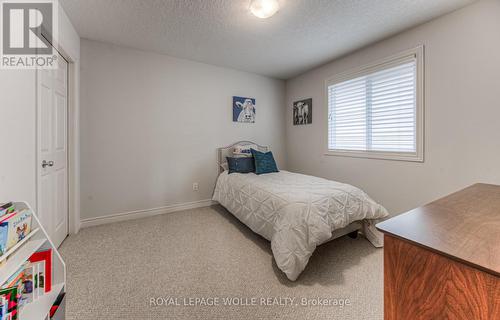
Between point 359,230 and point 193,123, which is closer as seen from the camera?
point 359,230

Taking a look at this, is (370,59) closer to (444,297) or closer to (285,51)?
(285,51)

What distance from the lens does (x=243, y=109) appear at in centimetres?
374

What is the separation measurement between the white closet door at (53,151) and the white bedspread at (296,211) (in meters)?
1.86

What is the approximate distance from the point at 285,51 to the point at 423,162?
226cm

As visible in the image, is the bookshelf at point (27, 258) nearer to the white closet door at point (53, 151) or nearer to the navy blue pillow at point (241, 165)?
the white closet door at point (53, 151)

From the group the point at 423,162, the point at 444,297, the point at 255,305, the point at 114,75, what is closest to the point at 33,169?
the point at 114,75

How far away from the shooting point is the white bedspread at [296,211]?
164 centimetres

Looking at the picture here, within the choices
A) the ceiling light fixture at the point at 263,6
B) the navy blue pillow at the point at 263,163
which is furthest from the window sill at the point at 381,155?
the ceiling light fixture at the point at 263,6

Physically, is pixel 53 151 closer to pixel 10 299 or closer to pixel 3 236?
pixel 3 236

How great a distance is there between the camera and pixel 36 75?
1632 millimetres

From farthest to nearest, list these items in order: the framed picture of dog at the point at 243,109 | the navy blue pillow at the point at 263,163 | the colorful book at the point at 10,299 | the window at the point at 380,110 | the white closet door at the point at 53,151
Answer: the framed picture of dog at the point at 243,109, the navy blue pillow at the point at 263,163, the window at the point at 380,110, the white closet door at the point at 53,151, the colorful book at the point at 10,299

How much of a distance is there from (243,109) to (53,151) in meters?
2.66

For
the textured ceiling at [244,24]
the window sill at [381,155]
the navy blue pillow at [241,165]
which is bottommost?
the navy blue pillow at [241,165]

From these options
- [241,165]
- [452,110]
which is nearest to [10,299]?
[241,165]
